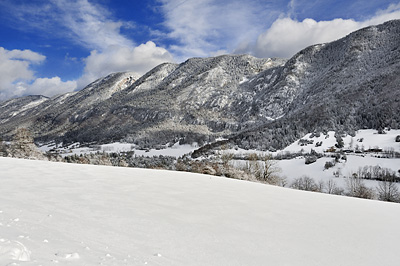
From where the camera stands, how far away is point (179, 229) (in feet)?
16.6

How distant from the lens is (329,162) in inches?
2103

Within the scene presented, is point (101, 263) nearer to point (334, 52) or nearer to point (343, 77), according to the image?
point (343, 77)

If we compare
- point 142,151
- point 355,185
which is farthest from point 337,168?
point 142,151

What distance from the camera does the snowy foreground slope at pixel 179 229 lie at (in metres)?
3.56

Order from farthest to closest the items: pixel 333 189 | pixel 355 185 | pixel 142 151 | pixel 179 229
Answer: pixel 142 151 < pixel 333 189 < pixel 355 185 < pixel 179 229

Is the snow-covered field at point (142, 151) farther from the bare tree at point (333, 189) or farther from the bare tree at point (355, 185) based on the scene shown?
the bare tree at point (355, 185)

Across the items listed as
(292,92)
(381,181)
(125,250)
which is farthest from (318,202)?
(292,92)

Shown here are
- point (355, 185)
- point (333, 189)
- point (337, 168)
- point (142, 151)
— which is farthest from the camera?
point (142, 151)

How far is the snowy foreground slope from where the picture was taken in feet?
11.7

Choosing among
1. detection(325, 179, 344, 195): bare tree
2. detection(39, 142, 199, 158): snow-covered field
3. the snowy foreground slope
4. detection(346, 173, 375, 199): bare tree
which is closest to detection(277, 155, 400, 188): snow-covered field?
detection(346, 173, 375, 199): bare tree

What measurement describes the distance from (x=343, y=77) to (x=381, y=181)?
4992 inches

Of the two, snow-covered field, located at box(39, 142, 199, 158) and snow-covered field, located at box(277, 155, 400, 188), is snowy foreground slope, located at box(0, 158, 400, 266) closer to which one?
snow-covered field, located at box(277, 155, 400, 188)

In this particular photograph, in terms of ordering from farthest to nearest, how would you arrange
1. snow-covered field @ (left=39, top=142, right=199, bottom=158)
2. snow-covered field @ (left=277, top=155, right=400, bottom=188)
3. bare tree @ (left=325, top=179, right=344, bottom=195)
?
snow-covered field @ (left=39, top=142, right=199, bottom=158) < snow-covered field @ (left=277, top=155, right=400, bottom=188) < bare tree @ (left=325, top=179, right=344, bottom=195)

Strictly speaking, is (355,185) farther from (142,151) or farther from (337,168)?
(142,151)
